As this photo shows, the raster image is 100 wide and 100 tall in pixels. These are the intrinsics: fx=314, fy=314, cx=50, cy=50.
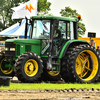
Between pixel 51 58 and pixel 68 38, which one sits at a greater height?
pixel 68 38

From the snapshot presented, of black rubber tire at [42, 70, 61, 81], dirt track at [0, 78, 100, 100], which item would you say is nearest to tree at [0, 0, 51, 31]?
black rubber tire at [42, 70, 61, 81]

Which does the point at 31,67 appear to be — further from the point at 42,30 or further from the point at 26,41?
the point at 42,30

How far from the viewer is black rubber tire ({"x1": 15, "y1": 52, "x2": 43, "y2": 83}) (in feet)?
37.6

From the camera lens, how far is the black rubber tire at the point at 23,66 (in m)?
11.4

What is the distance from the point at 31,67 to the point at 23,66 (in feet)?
1.57

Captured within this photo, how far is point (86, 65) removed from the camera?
1323 cm

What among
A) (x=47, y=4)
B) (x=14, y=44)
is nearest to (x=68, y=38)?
(x=14, y=44)

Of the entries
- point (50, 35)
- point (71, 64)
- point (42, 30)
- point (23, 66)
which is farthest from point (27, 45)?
point (71, 64)

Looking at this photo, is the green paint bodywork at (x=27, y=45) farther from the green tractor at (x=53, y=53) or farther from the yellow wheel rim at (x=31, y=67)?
the yellow wheel rim at (x=31, y=67)

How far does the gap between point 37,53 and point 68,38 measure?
1.45 meters

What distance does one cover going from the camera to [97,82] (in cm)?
1347

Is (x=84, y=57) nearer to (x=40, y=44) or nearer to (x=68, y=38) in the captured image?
(x=68, y=38)

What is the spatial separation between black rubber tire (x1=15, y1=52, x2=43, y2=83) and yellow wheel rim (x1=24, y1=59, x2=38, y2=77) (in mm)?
88

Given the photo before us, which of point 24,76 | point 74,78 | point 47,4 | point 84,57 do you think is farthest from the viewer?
point 47,4
